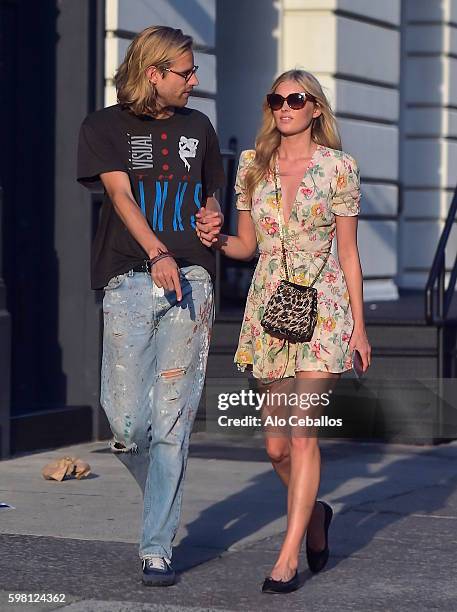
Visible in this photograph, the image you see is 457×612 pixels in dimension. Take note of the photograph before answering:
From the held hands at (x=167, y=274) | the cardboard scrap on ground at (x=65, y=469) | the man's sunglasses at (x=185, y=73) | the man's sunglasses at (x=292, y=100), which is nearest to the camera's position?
the held hands at (x=167, y=274)

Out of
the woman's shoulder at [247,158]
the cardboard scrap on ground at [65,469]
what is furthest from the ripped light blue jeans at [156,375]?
the cardboard scrap on ground at [65,469]

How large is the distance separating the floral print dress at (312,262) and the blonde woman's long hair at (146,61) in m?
0.57

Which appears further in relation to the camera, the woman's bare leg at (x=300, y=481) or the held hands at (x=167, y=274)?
the woman's bare leg at (x=300, y=481)

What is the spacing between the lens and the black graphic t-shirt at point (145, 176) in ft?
19.6

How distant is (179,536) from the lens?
22.9 feet

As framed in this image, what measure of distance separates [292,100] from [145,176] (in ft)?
2.10

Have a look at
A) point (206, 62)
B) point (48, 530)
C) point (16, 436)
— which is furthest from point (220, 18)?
point (48, 530)

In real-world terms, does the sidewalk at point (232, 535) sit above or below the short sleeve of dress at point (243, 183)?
below

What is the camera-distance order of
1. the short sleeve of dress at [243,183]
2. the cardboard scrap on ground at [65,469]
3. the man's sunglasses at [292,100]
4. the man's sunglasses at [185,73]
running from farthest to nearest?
the cardboard scrap on ground at [65,469] → the short sleeve of dress at [243,183] → the man's sunglasses at [292,100] → the man's sunglasses at [185,73]

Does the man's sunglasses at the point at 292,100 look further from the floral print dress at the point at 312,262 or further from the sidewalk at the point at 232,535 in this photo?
the sidewalk at the point at 232,535

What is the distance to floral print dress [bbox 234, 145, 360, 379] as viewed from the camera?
6.01 m

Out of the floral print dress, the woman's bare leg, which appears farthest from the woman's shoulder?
the woman's bare leg

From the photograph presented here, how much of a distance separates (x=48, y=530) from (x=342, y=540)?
1.31 m

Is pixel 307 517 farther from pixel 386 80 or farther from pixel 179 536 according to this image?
pixel 386 80
